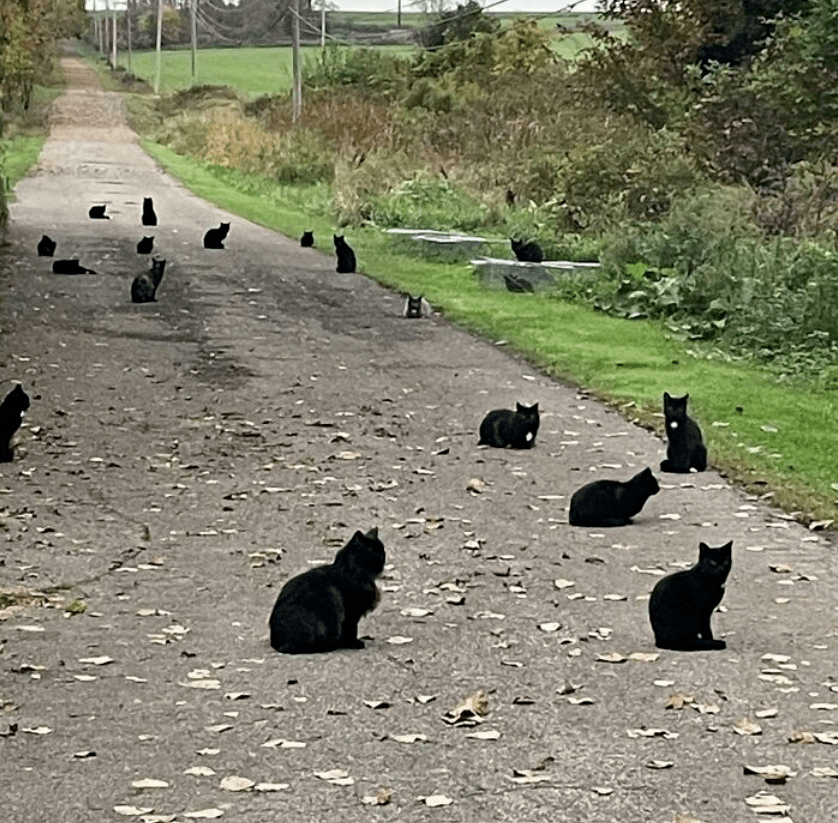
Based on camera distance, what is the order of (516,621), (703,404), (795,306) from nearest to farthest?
1. (516,621)
2. (703,404)
3. (795,306)

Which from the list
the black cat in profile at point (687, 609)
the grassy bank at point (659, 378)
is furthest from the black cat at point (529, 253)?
the black cat in profile at point (687, 609)

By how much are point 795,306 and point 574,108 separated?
19.0 metres

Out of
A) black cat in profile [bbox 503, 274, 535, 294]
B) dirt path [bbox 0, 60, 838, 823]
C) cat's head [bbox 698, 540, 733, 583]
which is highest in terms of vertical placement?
cat's head [bbox 698, 540, 733, 583]

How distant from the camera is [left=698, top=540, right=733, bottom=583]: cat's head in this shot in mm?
8133

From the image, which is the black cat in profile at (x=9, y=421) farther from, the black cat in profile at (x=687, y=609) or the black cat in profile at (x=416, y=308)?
the black cat in profile at (x=416, y=308)

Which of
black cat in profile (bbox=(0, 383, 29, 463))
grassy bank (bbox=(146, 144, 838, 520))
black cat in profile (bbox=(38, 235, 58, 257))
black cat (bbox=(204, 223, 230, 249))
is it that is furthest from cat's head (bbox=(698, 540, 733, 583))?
black cat (bbox=(204, 223, 230, 249))

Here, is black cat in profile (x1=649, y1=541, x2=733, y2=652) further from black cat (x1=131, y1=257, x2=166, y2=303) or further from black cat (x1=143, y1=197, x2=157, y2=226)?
black cat (x1=143, y1=197, x2=157, y2=226)

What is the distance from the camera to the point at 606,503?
35.2 feet

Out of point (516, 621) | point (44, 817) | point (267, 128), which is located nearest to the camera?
point (44, 817)

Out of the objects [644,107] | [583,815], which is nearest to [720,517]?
[583,815]

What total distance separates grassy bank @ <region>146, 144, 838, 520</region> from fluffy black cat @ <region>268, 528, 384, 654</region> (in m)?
4.04

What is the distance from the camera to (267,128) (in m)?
56.3

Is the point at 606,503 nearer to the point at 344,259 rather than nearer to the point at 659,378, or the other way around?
the point at 659,378

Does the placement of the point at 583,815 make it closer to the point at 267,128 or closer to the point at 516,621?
the point at 516,621
